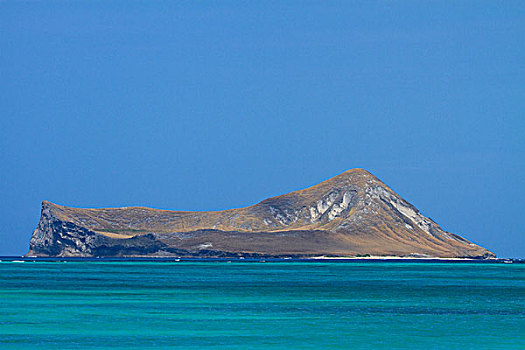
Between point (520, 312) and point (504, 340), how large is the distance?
69.1 ft

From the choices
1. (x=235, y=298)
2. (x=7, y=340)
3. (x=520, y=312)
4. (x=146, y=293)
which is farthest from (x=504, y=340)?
(x=146, y=293)

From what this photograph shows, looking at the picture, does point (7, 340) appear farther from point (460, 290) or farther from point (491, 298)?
point (460, 290)

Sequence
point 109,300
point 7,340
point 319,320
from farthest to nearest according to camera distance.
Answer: point 109,300, point 319,320, point 7,340

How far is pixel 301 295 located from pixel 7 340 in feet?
158

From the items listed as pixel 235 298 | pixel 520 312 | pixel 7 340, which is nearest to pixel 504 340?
pixel 520 312

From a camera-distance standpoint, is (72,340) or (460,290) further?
(460,290)

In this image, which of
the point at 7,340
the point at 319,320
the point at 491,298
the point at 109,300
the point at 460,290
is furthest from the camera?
the point at 460,290

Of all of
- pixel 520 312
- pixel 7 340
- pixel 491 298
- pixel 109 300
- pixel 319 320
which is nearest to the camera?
pixel 7 340

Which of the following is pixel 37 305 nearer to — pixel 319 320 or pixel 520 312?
pixel 319 320

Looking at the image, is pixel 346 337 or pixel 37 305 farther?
pixel 37 305

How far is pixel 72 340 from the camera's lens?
54844mm

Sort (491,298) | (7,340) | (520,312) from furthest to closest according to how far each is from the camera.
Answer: (491,298)
(520,312)
(7,340)

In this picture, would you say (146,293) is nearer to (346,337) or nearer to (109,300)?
(109,300)

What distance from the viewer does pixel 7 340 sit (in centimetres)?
5450
